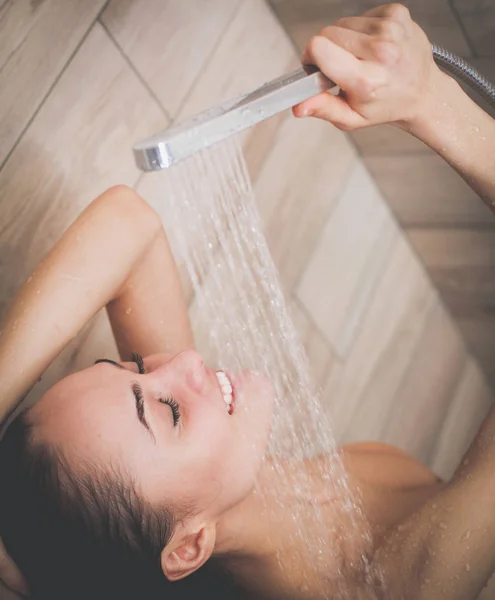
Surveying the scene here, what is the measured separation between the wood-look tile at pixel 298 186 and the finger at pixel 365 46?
72 centimetres

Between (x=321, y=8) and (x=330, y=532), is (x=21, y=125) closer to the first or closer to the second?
(x=321, y=8)

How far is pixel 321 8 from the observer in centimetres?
142

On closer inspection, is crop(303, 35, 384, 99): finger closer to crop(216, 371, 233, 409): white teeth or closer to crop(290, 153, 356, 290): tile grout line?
crop(216, 371, 233, 409): white teeth

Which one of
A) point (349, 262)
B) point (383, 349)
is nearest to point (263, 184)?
point (349, 262)

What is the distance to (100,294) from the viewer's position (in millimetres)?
1073

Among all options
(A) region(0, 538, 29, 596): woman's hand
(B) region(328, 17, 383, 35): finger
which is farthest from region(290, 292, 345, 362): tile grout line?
(A) region(0, 538, 29, 596): woman's hand

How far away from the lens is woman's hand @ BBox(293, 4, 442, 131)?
851mm

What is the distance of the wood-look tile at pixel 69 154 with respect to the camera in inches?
47.8

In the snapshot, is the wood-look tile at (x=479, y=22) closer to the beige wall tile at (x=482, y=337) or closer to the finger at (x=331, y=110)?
the finger at (x=331, y=110)

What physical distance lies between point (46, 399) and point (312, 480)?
51 centimetres

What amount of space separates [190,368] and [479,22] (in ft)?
2.60

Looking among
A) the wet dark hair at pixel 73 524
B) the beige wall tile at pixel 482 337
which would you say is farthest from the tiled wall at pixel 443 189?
the wet dark hair at pixel 73 524

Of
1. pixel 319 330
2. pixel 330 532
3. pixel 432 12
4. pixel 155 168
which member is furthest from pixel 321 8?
pixel 330 532

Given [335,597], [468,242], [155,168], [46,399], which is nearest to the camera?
[155,168]
